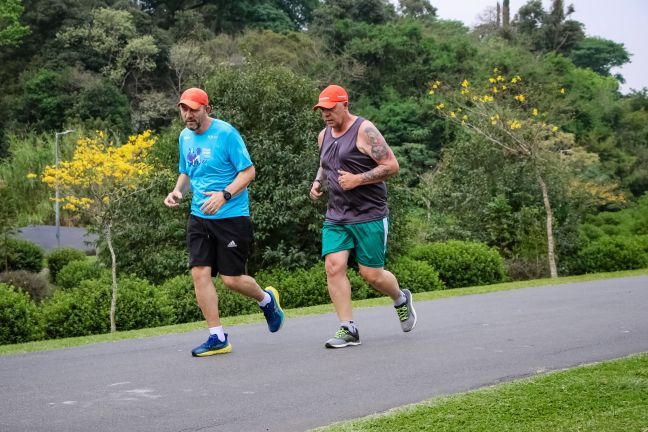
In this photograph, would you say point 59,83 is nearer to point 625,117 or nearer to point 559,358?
Result: point 625,117

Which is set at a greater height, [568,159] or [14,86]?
[14,86]

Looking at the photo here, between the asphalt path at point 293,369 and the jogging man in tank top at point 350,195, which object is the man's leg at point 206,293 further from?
the jogging man in tank top at point 350,195

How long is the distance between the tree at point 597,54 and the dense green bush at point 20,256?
5548cm

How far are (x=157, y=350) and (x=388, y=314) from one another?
10.3 ft

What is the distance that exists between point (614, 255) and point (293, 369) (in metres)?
16.8

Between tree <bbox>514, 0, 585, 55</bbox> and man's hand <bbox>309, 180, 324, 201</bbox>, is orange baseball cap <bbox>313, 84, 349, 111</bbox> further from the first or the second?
tree <bbox>514, 0, 585, 55</bbox>

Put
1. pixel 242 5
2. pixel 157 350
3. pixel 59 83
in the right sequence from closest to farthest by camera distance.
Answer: pixel 157 350 < pixel 59 83 < pixel 242 5

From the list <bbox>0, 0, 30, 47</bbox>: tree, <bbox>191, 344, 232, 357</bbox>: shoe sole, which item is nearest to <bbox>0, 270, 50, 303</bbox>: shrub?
<bbox>191, 344, 232, 357</bbox>: shoe sole

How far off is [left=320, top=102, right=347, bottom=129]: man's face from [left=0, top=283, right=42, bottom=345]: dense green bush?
560 cm

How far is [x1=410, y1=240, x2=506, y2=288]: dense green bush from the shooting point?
18.5 meters

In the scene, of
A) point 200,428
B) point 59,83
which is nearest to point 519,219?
point 200,428

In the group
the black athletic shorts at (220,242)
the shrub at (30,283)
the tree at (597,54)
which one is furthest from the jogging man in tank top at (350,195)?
the tree at (597,54)

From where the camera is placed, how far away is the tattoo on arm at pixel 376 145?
279 inches

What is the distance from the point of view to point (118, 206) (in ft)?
56.7
